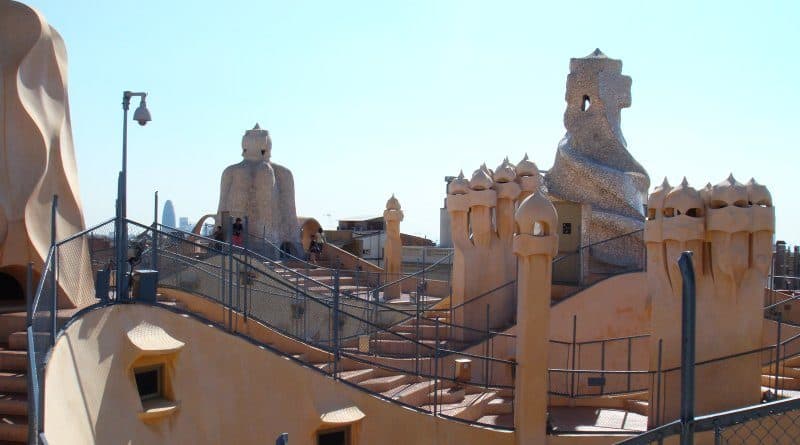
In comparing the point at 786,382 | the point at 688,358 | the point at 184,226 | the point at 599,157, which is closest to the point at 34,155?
the point at 688,358

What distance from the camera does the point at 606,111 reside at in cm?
1930

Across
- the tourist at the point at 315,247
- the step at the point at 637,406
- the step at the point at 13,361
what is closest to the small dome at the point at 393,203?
the tourist at the point at 315,247

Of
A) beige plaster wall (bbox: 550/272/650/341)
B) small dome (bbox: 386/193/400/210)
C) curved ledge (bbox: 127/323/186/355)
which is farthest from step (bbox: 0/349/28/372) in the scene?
small dome (bbox: 386/193/400/210)

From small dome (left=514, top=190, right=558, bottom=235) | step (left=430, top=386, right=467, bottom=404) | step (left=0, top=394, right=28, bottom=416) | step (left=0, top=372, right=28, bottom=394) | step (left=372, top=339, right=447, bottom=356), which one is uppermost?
small dome (left=514, top=190, right=558, bottom=235)

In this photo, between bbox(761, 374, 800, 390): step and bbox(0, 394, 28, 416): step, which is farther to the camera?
bbox(761, 374, 800, 390): step

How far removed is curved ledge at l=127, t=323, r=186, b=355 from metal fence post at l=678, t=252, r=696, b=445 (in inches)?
264

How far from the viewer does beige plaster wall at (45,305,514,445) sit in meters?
8.07

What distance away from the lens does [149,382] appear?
988 centimetres

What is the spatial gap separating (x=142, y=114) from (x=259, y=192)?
9.03 metres

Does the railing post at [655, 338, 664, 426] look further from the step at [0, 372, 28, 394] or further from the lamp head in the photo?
the lamp head

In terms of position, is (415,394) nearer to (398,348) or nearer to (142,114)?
(398,348)

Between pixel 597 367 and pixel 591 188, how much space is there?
4.79 meters

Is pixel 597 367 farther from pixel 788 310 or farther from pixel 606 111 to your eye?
pixel 606 111

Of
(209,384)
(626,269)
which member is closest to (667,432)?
(209,384)
